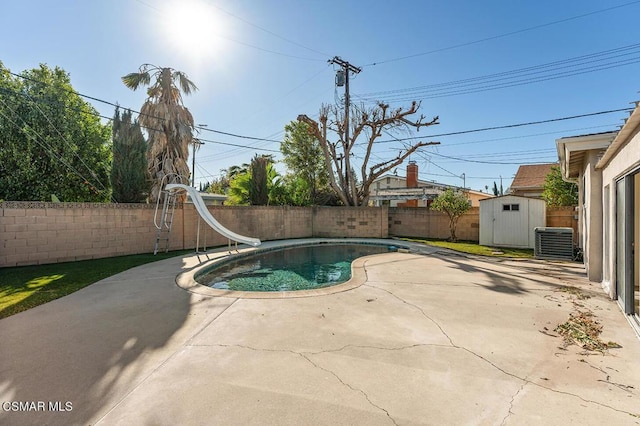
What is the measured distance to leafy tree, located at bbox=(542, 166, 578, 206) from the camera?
13125mm

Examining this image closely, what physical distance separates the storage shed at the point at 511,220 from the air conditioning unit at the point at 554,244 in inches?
91.6

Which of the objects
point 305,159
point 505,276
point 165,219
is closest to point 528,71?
point 505,276

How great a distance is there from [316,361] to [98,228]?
8.83m

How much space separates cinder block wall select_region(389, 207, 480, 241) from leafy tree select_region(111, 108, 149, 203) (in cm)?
1155

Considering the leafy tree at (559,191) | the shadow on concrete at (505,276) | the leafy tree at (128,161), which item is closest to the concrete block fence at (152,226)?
the leafy tree at (128,161)

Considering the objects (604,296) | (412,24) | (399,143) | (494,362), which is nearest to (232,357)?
(494,362)

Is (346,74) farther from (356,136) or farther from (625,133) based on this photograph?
(625,133)

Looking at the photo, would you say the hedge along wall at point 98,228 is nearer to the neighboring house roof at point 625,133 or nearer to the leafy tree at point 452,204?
the leafy tree at point 452,204

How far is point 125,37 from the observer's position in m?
8.54

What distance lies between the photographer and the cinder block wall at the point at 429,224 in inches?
512

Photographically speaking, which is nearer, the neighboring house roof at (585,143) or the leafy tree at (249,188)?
the neighboring house roof at (585,143)

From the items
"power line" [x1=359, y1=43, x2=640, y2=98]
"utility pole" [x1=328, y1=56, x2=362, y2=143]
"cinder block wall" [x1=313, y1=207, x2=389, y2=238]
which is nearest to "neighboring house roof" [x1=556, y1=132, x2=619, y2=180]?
"power line" [x1=359, y1=43, x2=640, y2=98]

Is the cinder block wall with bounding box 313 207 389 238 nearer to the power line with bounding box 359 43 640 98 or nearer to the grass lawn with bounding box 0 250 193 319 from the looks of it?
the power line with bounding box 359 43 640 98

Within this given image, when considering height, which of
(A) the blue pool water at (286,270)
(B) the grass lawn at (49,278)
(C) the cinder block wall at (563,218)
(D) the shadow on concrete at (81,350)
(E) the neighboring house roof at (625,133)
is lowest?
(A) the blue pool water at (286,270)
